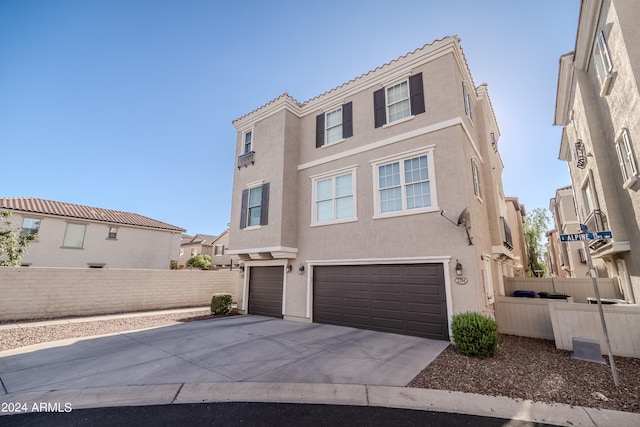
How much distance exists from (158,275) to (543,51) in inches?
795

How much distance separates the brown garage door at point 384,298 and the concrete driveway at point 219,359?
544mm

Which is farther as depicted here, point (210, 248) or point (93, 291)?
point (210, 248)

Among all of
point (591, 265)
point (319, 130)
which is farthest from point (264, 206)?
point (591, 265)

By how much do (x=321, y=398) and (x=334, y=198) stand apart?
25.3 ft

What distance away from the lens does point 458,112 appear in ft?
28.7

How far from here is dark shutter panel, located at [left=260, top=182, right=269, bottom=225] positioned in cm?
1177

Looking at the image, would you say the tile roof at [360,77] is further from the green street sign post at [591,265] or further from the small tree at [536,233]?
the small tree at [536,233]

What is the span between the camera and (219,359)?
6102 mm

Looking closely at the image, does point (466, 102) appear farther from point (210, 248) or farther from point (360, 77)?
point (210, 248)

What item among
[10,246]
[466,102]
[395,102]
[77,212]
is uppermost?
[395,102]

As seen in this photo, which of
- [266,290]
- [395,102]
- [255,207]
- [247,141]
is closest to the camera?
[395,102]

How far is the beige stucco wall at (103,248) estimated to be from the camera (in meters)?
19.5

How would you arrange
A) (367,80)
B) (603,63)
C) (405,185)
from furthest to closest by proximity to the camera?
(367,80)
(405,185)
(603,63)

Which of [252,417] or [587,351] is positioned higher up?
[587,351]
